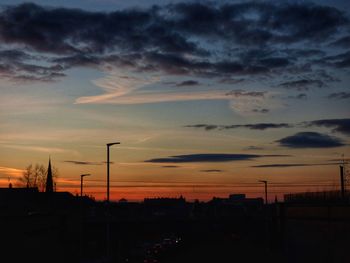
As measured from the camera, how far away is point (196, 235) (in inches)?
6442

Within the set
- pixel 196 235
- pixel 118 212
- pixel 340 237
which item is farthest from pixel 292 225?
pixel 118 212

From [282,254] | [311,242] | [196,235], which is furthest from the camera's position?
[196,235]

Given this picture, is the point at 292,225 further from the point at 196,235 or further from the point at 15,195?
the point at 196,235

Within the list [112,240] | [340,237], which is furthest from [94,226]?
[340,237]

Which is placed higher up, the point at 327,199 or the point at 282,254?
the point at 327,199

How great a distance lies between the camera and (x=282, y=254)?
258 feet

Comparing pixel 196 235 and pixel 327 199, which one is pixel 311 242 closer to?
pixel 327 199

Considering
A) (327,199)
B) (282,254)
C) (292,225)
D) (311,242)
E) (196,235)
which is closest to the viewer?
(311,242)

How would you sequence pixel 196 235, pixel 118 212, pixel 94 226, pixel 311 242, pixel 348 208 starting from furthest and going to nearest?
pixel 118 212 < pixel 196 235 < pixel 94 226 < pixel 311 242 < pixel 348 208

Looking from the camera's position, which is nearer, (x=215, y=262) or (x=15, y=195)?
(x=215, y=262)

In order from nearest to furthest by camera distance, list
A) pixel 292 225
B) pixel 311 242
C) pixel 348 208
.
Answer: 1. pixel 348 208
2. pixel 311 242
3. pixel 292 225

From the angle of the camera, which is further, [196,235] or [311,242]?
[196,235]

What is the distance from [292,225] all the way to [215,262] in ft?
34.5

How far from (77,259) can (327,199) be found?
89.4 feet
